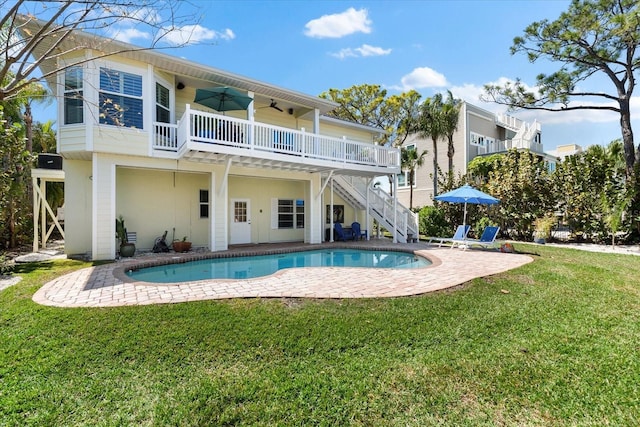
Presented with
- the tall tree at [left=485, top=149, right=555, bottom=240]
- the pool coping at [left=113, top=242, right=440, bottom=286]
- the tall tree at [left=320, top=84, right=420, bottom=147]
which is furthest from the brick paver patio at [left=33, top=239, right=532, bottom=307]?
the tall tree at [left=320, top=84, right=420, bottom=147]

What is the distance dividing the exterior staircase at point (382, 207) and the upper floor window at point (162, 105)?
25.9ft

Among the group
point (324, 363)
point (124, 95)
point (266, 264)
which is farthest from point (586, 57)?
point (124, 95)

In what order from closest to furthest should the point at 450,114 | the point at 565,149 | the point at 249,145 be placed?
the point at 249,145
the point at 450,114
the point at 565,149

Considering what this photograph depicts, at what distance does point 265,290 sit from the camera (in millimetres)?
5988

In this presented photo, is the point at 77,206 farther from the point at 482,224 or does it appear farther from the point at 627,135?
the point at 627,135

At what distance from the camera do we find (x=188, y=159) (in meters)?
11.3

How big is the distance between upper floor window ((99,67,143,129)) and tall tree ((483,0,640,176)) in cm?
1888

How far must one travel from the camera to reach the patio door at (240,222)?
14.2m

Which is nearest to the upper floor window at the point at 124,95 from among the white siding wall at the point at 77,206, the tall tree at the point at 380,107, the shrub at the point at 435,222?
the white siding wall at the point at 77,206

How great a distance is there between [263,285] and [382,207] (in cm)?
1100

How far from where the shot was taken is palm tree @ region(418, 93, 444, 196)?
22.8 metres

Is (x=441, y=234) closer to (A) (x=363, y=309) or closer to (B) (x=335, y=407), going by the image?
(A) (x=363, y=309)

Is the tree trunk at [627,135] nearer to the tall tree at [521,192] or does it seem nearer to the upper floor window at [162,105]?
the tall tree at [521,192]

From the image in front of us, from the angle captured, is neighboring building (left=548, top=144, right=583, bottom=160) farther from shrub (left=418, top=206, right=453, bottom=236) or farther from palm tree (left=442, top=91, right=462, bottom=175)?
shrub (left=418, top=206, right=453, bottom=236)
